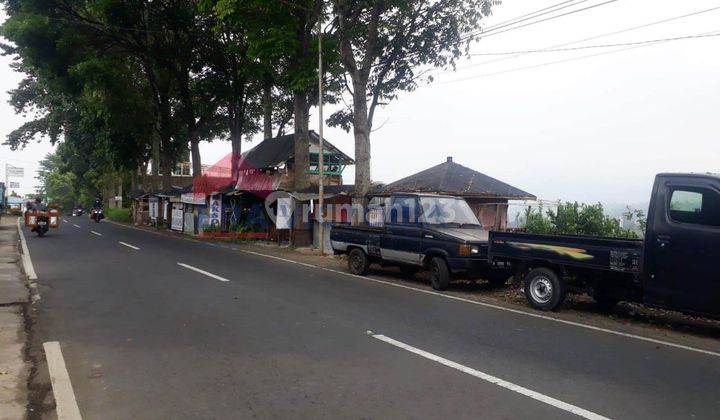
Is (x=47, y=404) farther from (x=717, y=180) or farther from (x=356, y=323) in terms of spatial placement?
(x=717, y=180)

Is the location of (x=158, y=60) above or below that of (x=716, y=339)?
above

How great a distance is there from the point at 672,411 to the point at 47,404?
18.5 feet

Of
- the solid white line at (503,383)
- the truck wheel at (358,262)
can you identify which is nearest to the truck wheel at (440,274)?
the truck wheel at (358,262)

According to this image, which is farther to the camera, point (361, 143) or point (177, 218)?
point (177, 218)

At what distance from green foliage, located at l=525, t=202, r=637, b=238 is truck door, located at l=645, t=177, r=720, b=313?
15.9ft

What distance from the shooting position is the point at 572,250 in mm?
8484

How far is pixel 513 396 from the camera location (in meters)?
4.79

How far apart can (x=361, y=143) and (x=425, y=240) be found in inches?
313

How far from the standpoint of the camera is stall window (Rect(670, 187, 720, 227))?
7.11 metres

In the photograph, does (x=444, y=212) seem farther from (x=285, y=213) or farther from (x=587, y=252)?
(x=285, y=213)

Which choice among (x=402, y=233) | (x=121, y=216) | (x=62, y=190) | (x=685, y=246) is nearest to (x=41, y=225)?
(x=402, y=233)

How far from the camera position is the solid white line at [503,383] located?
4455mm

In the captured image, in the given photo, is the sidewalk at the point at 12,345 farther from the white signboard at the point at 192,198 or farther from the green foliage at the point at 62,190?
the green foliage at the point at 62,190

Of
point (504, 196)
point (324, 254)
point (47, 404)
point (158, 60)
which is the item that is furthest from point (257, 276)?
point (158, 60)
